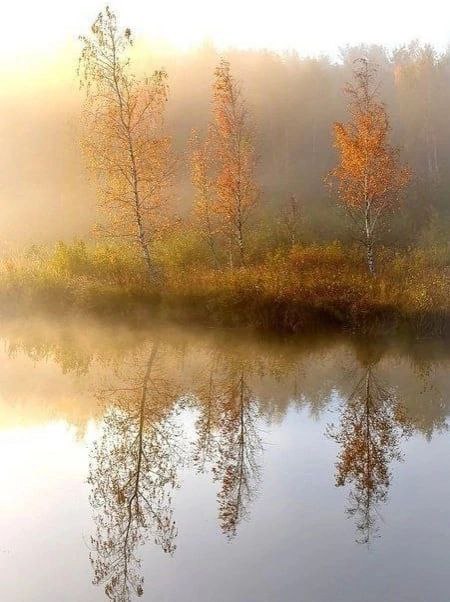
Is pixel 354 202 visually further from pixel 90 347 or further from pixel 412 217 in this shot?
pixel 412 217

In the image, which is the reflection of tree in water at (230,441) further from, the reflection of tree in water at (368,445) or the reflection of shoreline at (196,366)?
the reflection of tree in water at (368,445)

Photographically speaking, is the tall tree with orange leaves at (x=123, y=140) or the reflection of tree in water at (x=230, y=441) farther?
the tall tree with orange leaves at (x=123, y=140)

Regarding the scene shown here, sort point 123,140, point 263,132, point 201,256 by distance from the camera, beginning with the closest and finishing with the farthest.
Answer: point 123,140
point 201,256
point 263,132

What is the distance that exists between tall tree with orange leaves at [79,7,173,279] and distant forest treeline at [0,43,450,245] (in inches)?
944

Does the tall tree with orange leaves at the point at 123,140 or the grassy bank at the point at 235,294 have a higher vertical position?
the tall tree with orange leaves at the point at 123,140

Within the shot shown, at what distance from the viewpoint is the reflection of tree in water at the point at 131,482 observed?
655 centimetres

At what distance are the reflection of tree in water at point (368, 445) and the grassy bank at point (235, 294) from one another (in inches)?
231

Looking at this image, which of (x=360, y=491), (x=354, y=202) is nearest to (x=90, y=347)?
(x=360, y=491)

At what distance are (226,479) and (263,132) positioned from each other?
53.6 m

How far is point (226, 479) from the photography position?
858 centimetres

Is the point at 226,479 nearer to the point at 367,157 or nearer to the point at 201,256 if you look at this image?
the point at 367,157

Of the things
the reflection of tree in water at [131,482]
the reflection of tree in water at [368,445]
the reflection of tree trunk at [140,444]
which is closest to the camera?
the reflection of tree in water at [131,482]

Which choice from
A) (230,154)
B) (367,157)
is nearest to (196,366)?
(367,157)

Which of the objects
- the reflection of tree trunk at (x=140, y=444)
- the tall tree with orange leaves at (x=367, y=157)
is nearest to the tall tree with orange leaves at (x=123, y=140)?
the tall tree with orange leaves at (x=367, y=157)
